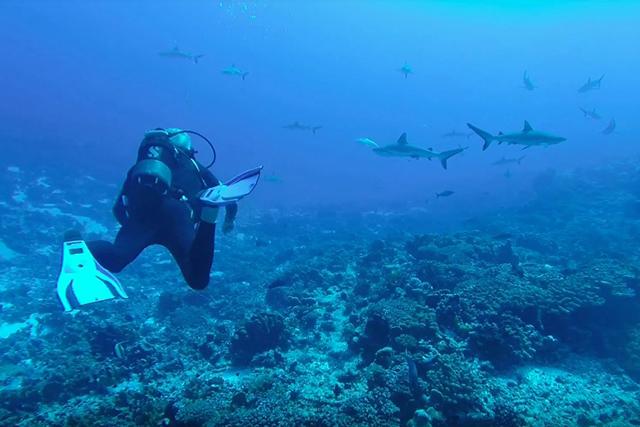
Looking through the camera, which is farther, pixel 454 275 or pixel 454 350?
pixel 454 275

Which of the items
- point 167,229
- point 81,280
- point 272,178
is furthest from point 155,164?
point 272,178

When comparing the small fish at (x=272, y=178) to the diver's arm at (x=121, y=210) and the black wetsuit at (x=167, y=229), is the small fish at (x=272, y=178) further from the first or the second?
the black wetsuit at (x=167, y=229)

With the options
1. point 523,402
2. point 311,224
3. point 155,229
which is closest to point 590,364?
point 523,402

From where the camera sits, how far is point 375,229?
23078 mm

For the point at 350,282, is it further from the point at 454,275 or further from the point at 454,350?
the point at 454,350

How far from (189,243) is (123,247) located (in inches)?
37.3

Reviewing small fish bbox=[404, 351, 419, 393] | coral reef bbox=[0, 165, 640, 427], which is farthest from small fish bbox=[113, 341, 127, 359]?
small fish bbox=[404, 351, 419, 393]

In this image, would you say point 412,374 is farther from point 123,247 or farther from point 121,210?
point 121,210

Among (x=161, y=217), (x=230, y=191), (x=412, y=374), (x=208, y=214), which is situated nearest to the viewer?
(x=208, y=214)

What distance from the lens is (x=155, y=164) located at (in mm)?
4695

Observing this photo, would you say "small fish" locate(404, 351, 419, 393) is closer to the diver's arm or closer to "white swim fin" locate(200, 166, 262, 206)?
"white swim fin" locate(200, 166, 262, 206)

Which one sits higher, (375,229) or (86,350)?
(375,229)

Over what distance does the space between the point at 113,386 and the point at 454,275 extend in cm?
773

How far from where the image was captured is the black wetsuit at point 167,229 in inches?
188
